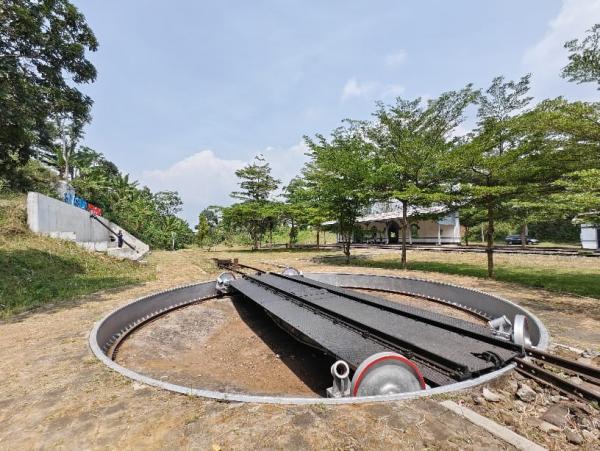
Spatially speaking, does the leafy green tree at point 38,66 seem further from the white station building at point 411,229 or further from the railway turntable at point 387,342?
the white station building at point 411,229

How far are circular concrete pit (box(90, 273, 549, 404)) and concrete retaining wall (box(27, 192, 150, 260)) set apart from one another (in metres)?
10.6

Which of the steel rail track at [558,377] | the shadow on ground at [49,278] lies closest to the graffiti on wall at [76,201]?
the shadow on ground at [49,278]

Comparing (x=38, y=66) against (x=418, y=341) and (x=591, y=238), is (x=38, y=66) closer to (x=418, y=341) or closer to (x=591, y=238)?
(x=418, y=341)

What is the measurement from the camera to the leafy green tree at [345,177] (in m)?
15.3

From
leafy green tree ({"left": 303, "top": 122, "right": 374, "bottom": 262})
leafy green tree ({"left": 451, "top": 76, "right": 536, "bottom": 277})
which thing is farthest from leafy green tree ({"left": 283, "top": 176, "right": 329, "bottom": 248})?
leafy green tree ({"left": 451, "top": 76, "right": 536, "bottom": 277})

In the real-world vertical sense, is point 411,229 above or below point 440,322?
above

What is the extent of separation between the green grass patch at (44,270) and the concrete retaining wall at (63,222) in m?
0.68

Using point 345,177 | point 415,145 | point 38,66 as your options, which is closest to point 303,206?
point 345,177

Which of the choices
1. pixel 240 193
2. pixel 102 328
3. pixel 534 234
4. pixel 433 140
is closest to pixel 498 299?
pixel 102 328

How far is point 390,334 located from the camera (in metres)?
4.41

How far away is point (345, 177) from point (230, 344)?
11589 millimetres

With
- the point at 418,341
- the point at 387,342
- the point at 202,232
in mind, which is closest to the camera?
the point at 418,341

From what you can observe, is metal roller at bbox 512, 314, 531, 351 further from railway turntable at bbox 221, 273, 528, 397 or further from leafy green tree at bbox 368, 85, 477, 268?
leafy green tree at bbox 368, 85, 477, 268

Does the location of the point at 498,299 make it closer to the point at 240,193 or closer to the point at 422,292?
the point at 422,292
